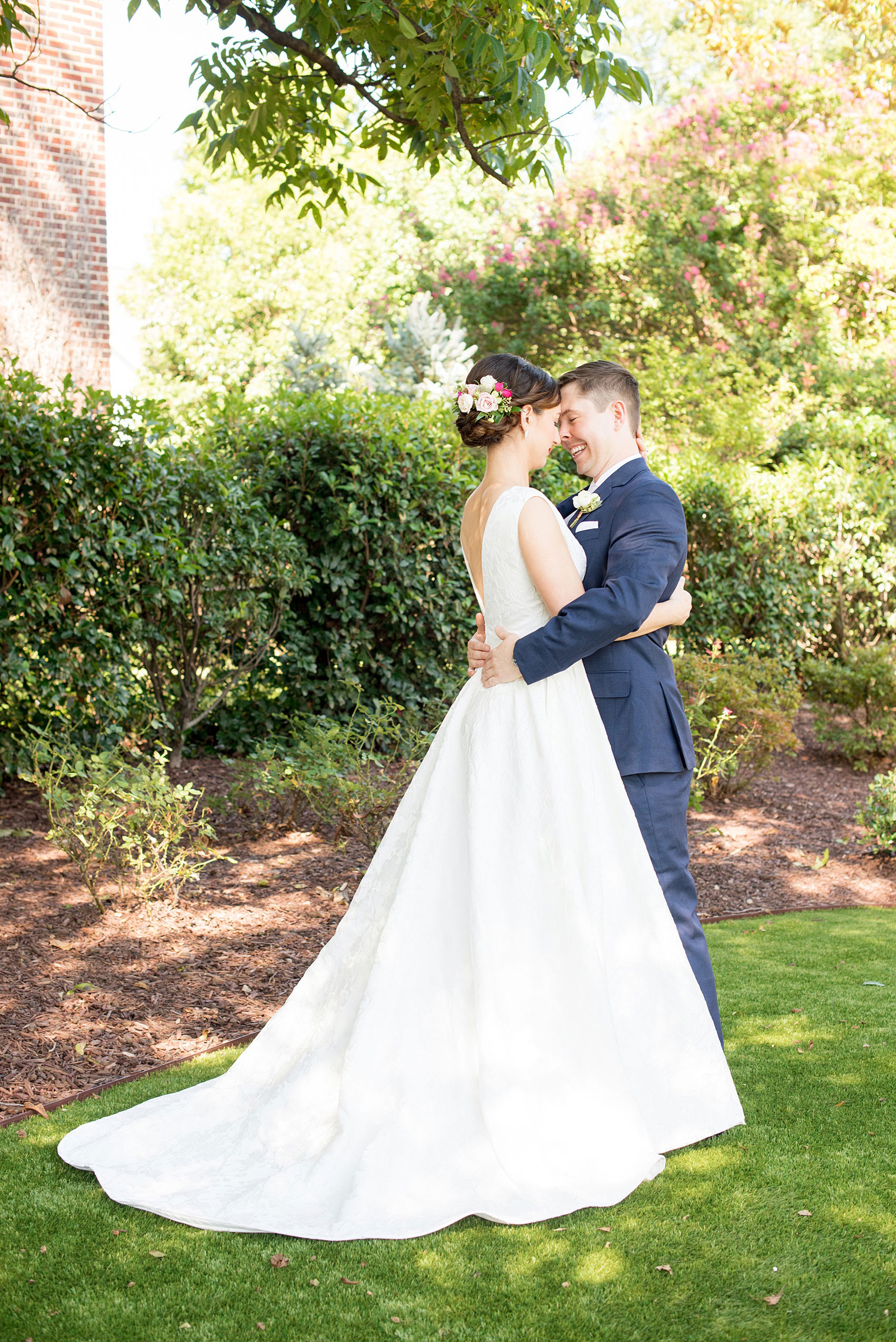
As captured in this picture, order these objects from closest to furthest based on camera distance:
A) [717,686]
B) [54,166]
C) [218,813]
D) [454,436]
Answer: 1. [218,813]
2. [717,686]
3. [454,436]
4. [54,166]

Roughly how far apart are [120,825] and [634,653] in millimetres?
2626

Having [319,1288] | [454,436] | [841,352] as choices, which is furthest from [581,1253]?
[841,352]

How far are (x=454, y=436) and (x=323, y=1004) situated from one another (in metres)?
6.03

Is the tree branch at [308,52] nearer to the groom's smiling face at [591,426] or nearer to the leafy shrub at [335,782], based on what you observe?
the groom's smiling face at [591,426]

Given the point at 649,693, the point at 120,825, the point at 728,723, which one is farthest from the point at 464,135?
the point at 728,723

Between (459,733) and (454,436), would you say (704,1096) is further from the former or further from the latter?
(454,436)

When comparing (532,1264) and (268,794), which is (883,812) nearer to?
(268,794)

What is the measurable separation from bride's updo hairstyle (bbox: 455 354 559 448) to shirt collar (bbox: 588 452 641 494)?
0.28 metres

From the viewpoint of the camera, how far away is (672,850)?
3229 millimetres

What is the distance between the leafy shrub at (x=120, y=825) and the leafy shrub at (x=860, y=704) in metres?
5.72

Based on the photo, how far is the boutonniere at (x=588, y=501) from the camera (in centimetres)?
324

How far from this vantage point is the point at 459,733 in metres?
3.18

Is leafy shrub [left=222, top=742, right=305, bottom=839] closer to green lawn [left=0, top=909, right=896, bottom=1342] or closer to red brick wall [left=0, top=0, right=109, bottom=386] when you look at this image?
green lawn [left=0, top=909, right=896, bottom=1342]

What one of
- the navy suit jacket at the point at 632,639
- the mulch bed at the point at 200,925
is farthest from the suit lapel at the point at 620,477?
the mulch bed at the point at 200,925
